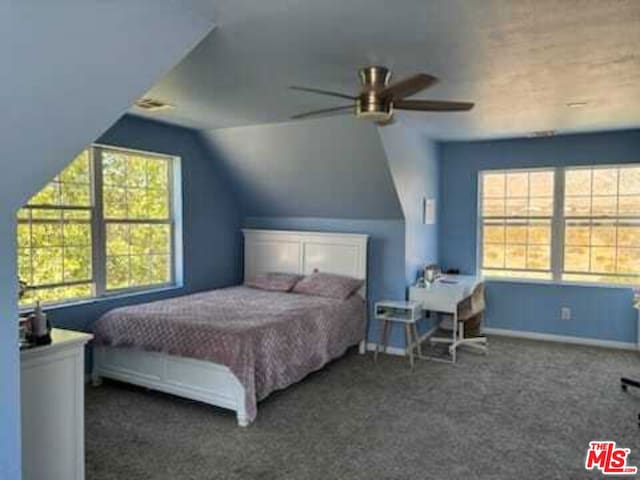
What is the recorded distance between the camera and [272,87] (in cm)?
338

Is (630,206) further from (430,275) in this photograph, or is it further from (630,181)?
(430,275)

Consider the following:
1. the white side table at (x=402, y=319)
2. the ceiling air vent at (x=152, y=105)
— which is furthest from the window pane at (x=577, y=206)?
the ceiling air vent at (x=152, y=105)

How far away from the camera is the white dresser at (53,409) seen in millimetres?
2066

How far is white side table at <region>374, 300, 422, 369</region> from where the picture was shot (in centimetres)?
471

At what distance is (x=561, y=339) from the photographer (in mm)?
5469

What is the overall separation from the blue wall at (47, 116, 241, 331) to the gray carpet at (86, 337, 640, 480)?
0.79 metres

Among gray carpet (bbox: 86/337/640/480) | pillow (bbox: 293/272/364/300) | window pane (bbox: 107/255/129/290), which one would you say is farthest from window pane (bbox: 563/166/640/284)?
window pane (bbox: 107/255/129/290)

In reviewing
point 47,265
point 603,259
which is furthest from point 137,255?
point 603,259

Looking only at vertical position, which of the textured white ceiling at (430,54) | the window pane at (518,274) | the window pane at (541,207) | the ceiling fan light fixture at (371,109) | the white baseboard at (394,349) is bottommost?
the white baseboard at (394,349)

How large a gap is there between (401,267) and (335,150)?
4.71 feet

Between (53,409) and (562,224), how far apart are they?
5.36 meters

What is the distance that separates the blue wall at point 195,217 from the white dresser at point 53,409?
1.91 metres

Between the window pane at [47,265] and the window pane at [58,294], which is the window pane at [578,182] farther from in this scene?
the window pane at [47,265]

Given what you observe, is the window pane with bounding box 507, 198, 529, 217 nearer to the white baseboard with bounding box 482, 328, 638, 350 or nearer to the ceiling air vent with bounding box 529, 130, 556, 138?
the ceiling air vent with bounding box 529, 130, 556, 138
